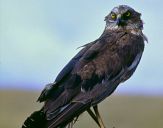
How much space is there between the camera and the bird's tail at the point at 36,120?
16.8 metres

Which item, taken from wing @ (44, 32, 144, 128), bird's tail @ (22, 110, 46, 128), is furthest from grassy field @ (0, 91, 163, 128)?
bird's tail @ (22, 110, 46, 128)

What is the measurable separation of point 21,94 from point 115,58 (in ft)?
63.2

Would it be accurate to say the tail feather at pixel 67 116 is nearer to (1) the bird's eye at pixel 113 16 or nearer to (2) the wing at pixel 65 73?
(2) the wing at pixel 65 73

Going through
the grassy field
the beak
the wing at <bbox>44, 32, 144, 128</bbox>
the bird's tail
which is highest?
the grassy field

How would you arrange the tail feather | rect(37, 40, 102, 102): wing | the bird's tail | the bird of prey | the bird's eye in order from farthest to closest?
the bird's eye → rect(37, 40, 102, 102): wing → the bird of prey → the tail feather → the bird's tail

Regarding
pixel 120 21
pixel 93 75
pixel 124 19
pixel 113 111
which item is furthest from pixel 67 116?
pixel 113 111

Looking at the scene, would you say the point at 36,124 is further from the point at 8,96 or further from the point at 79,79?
the point at 8,96

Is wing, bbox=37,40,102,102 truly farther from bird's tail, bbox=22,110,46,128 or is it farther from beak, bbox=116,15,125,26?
beak, bbox=116,15,125,26

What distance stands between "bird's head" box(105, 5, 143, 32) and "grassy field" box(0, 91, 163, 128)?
8.42 meters

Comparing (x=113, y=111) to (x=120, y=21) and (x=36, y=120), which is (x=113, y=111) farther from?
(x=36, y=120)

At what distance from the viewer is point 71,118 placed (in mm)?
17500

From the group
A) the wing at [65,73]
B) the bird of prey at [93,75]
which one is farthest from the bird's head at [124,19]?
the wing at [65,73]

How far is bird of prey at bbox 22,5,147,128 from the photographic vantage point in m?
17.5

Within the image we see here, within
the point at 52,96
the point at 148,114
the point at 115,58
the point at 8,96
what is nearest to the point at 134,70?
the point at 115,58
